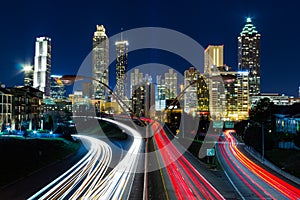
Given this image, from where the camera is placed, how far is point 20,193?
2514cm

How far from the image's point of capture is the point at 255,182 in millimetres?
30719

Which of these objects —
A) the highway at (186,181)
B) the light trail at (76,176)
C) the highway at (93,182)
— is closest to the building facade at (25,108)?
the light trail at (76,176)

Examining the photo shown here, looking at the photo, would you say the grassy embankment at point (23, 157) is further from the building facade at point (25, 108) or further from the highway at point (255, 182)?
the building facade at point (25, 108)

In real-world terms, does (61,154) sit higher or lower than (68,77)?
lower

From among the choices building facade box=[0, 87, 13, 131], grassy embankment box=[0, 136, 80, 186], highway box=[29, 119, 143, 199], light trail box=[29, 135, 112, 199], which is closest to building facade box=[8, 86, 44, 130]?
building facade box=[0, 87, 13, 131]

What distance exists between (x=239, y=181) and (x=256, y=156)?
2012 centimetres

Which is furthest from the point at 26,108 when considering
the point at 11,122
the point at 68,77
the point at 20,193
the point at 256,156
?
the point at 68,77

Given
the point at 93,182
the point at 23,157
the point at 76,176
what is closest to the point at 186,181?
the point at 93,182

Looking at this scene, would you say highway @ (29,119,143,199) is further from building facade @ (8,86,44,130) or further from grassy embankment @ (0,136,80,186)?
building facade @ (8,86,44,130)

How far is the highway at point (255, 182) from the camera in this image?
2561 centimetres

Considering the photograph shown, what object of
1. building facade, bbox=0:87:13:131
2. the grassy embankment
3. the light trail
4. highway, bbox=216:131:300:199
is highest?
building facade, bbox=0:87:13:131

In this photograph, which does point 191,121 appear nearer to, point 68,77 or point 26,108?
point 26,108

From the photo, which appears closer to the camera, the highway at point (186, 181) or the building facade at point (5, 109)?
the highway at point (186, 181)

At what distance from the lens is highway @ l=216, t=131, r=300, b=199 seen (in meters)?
25.6
